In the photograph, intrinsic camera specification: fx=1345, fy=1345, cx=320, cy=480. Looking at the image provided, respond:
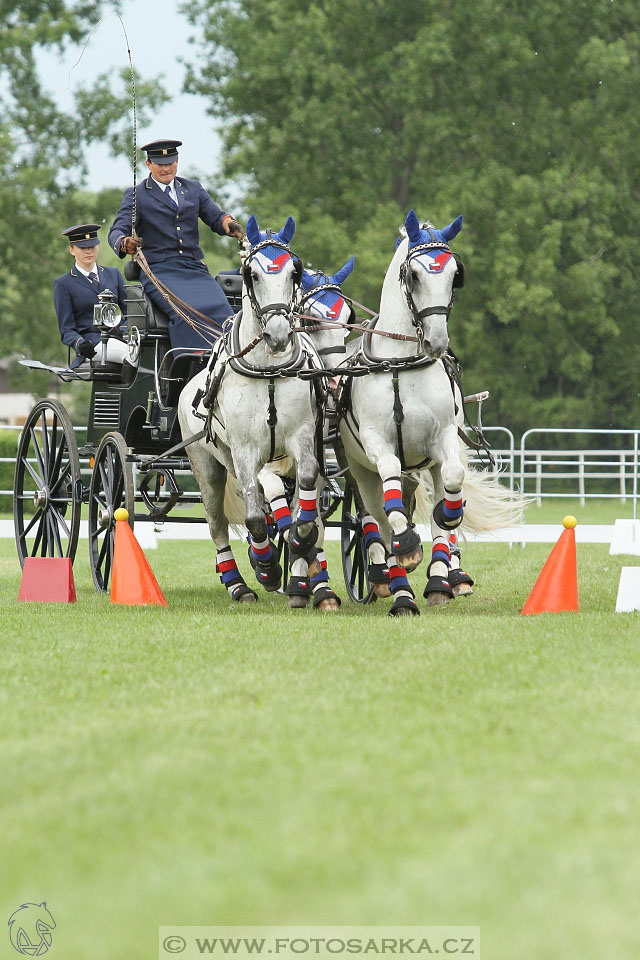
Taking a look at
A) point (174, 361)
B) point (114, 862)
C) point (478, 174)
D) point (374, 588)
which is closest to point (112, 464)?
point (174, 361)

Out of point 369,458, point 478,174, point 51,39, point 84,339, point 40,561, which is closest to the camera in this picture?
point 369,458

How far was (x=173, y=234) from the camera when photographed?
9422 millimetres

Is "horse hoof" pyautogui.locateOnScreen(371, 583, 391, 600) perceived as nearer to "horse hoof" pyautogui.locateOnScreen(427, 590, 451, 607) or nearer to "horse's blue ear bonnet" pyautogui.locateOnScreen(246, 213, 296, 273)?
"horse hoof" pyautogui.locateOnScreen(427, 590, 451, 607)

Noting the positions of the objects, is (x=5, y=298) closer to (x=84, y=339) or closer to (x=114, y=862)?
(x=84, y=339)

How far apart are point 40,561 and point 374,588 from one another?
2.18 meters

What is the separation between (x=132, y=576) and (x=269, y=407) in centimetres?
142

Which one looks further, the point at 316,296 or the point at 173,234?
the point at 173,234

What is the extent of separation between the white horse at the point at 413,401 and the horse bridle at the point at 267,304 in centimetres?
54

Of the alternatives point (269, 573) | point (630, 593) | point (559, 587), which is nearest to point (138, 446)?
point (269, 573)

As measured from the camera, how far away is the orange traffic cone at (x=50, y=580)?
8.66 metres

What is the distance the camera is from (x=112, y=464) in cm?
916

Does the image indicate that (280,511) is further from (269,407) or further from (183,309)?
(183,309)

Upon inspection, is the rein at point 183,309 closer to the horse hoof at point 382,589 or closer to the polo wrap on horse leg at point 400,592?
the horse hoof at point 382,589

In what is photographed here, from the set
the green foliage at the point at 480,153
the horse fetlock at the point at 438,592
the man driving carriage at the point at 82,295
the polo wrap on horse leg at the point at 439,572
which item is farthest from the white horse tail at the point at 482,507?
the green foliage at the point at 480,153
